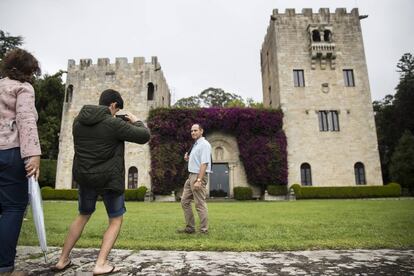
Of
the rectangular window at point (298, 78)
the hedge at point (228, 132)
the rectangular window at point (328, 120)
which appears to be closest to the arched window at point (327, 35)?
the rectangular window at point (298, 78)

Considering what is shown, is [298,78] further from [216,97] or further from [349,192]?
[216,97]

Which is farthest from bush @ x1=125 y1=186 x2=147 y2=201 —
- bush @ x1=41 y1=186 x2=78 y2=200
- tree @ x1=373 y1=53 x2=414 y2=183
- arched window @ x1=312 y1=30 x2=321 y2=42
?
tree @ x1=373 y1=53 x2=414 y2=183

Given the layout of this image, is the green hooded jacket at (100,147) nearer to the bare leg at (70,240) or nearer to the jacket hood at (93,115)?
A: the jacket hood at (93,115)

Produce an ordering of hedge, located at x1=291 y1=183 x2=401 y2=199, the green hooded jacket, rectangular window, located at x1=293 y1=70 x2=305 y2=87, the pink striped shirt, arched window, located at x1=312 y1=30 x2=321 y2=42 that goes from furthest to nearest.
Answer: arched window, located at x1=312 y1=30 x2=321 y2=42 < rectangular window, located at x1=293 y1=70 x2=305 y2=87 < hedge, located at x1=291 y1=183 x2=401 y2=199 < the green hooded jacket < the pink striped shirt

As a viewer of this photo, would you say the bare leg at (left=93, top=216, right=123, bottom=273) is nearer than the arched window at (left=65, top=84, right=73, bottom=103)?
Yes

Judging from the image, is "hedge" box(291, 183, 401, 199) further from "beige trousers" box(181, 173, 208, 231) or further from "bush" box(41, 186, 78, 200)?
"beige trousers" box(181, 173, 208, 231)

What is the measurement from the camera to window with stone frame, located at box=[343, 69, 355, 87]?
23.2m

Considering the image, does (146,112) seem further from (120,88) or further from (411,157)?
(411,157)

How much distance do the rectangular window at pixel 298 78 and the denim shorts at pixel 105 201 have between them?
22069 mm

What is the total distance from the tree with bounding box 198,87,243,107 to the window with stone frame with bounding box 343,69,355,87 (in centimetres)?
2191

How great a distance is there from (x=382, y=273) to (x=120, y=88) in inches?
913

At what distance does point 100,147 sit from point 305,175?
20.6m

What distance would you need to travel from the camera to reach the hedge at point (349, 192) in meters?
19.9

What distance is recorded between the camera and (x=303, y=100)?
2273 cm
